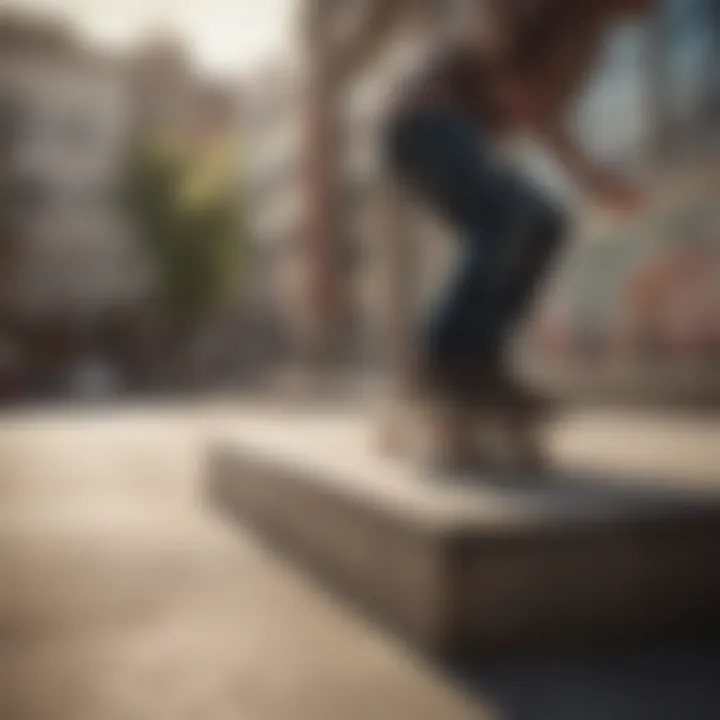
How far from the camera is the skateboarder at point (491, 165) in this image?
2062mm

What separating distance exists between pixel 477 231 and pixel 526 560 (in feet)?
2.68

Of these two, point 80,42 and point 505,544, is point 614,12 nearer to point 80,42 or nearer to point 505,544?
point 505,544

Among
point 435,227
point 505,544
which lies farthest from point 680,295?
point 505,544

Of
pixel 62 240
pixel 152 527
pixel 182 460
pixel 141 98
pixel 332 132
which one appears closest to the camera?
pixel 152 527

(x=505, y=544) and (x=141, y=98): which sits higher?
(x=141, y=98)

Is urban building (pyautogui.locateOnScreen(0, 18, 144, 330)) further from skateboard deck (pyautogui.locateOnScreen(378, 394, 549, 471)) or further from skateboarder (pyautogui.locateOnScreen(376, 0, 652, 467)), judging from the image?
skateboard deck (pyautogui.locateOnScreen(378, 394, 549, 471))

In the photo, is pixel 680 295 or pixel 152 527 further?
pixel 680 295

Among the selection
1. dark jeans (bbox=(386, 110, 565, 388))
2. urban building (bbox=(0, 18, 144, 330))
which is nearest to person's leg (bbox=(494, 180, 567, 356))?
dark jeans (bbox=(386, 110, 565, 388))

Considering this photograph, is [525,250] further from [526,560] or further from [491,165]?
[526,560]

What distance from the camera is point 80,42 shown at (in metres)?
2.59

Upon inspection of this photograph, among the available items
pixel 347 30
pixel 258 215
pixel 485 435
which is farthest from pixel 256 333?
pixel 485 435

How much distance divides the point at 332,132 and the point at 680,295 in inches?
94.6

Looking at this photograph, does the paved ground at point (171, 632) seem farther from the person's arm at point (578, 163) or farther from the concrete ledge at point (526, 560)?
the person's arm at point (578, 163)

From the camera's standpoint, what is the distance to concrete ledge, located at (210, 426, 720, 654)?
1593mm
